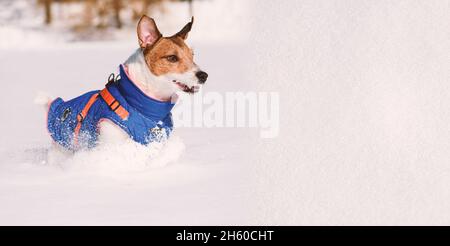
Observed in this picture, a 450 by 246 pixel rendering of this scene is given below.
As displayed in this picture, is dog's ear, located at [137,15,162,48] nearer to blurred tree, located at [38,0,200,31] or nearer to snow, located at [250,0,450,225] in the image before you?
snow, located at [250,0,450,225]

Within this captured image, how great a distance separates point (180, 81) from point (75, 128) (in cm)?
70

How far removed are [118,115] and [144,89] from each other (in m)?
0.20

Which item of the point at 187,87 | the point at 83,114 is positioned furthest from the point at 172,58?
the point at 83,114

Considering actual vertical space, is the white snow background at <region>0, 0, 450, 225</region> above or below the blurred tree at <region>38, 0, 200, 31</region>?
below

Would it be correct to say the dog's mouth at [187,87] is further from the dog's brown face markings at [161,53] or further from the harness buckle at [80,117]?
the harness buckle at [80,117]

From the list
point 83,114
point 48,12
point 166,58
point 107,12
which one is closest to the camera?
point 166,58

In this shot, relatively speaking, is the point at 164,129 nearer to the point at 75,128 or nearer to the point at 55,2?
the point at 75,128

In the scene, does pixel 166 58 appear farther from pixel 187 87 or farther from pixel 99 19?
pixel 99 19

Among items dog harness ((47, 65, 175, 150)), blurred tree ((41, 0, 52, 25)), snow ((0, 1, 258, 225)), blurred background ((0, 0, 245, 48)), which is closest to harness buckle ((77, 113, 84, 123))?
dog harness ((47, 65, 175, 150))

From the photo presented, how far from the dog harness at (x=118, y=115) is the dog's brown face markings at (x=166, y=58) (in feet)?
0.52

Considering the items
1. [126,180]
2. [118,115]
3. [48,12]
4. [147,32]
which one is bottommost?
[126,180]

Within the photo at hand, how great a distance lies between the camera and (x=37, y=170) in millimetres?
4133

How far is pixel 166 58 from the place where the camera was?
3.80 metres

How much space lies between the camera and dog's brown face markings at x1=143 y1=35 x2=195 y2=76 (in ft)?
12.5
